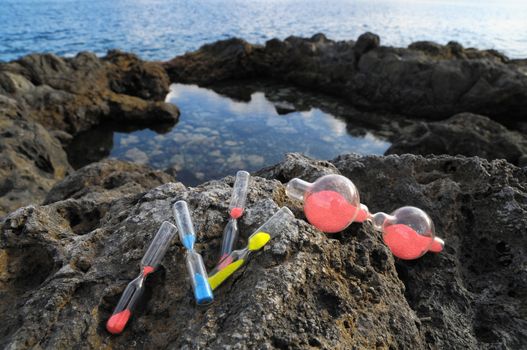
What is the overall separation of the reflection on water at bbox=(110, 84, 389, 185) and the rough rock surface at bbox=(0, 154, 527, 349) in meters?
7.01

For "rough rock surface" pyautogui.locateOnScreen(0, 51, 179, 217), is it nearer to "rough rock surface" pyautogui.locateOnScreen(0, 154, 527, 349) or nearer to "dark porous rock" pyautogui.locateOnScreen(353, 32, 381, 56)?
"rough rock surface" pyautogui.locateOnScreen(0, 154, 527, 349)

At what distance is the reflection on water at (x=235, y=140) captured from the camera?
34.1 ft

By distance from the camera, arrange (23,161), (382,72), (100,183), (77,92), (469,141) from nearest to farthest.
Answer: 1. (100,183)
2. (23,161)
3. (469,141)
4. (77,92)
5. (382,72)

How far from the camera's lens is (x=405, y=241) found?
2.55 meters

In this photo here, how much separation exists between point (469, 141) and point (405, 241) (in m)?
7.12

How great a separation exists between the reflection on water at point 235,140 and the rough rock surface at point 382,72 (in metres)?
2.99

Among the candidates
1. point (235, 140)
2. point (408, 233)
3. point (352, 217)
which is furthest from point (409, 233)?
point (235, 140)

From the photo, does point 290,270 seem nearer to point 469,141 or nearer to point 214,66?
point 469,141

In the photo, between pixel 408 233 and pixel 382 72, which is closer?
pixel 408 233

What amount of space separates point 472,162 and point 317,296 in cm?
228

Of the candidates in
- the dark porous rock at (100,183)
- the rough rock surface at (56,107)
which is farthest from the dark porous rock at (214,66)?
the dark porous rock at (100,183)

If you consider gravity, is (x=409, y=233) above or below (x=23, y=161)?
above

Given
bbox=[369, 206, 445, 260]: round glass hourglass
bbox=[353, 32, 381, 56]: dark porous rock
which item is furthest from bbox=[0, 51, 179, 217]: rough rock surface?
bbox=[353, 32, 381, 56]: dark porous rock

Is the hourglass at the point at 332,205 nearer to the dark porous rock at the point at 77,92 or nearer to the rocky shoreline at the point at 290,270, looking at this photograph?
the rocky shoreline at the point at 290,270
